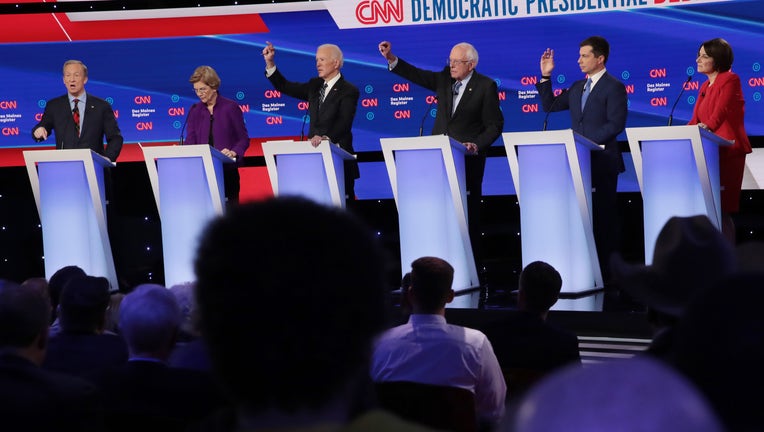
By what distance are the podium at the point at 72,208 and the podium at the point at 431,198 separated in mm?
1902

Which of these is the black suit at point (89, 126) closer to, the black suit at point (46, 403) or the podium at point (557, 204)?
the podium at point (557, 204)

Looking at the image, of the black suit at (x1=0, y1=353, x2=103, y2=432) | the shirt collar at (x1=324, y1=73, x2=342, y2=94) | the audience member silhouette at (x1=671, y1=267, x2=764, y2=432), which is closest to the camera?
the audience member silhouette at (x1=671, y1=267, x2=764, y2=432)

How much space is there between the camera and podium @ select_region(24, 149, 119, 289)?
22.0 ft

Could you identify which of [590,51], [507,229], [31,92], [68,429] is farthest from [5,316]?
[31,92]

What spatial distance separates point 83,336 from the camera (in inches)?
119

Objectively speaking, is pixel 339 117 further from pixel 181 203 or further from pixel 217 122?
pixel 181 203

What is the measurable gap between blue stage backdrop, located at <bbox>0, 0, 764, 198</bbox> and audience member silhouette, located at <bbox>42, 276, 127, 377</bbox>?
5.84m

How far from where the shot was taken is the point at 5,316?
7.66 feet

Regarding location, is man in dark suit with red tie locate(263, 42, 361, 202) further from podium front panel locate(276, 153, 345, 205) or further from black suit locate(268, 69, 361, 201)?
podium front panel locate(276, 153, 345, 205)

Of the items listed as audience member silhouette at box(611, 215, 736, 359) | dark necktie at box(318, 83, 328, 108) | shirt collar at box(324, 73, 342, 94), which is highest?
shirt collar at box(324, 73, 342, 94)

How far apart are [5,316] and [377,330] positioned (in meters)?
1.52

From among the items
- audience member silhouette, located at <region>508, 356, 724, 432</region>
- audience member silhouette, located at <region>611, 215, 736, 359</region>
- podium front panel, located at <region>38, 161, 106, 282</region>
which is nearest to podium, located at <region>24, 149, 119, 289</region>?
podium front panel, located at <region>38, 161, 106, 282</region>

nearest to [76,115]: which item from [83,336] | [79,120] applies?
[79,120]

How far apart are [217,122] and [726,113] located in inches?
130
